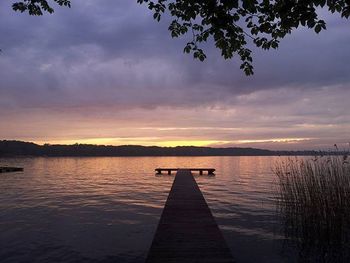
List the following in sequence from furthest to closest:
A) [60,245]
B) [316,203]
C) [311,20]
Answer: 1. [60,245]
2. [316,203]
3. [311,20]

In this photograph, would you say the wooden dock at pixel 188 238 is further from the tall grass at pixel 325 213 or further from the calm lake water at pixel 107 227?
the tall grass at pixel 325 213

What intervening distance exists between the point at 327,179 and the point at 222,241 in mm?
3876

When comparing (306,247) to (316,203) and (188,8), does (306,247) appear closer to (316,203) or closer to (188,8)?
(316,203)

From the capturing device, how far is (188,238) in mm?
8953

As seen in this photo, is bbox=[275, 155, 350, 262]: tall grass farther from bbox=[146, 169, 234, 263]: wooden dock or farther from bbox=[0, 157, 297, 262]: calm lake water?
bbox=[146, 169, 234, 263]: wooden dock

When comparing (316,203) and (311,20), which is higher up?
(311,20)

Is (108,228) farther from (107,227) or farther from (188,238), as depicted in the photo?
(188,238)

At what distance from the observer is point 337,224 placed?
9.49 m

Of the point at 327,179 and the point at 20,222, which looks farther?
the point at 20,222

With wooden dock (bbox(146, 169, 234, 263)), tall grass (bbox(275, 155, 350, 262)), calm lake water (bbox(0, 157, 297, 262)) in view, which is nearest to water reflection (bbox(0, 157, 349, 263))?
calm lake water (bbox(0, 157, 297, 262))

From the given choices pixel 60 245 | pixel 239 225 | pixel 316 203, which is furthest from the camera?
pixel 239 225

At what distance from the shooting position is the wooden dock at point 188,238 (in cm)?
750

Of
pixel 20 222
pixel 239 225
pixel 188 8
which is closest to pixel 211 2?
pixel 188 8

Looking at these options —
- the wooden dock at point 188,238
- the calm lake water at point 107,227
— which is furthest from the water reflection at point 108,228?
the wooden dock at point 188,238
